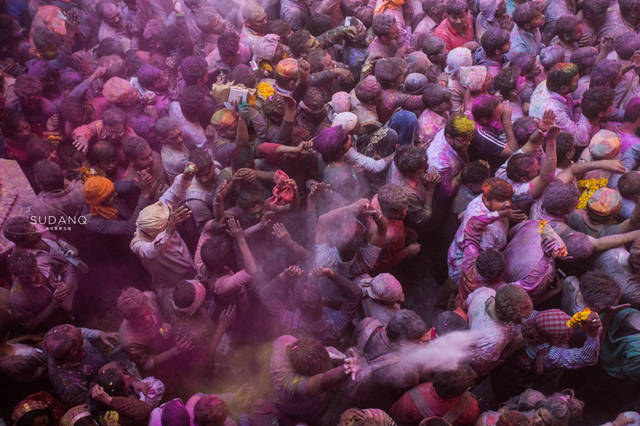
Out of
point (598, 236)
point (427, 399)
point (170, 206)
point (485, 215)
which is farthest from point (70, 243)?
point (598, 236)

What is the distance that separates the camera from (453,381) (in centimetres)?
315

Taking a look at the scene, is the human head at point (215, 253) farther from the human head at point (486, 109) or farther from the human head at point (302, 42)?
the human head at point (302, 42)

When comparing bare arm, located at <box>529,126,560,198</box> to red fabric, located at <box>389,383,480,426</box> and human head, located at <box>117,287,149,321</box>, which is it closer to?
red fabric, located at <box>389,383,480,426</box>

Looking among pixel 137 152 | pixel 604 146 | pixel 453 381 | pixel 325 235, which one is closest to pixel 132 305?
pixel 325 235

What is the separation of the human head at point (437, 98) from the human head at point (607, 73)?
1819 millimetres

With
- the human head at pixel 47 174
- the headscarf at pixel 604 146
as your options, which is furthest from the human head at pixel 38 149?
the headscarf at pixel 604 146

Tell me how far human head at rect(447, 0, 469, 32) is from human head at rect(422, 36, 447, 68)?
66 cm

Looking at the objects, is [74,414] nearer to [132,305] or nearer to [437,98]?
[132,305]

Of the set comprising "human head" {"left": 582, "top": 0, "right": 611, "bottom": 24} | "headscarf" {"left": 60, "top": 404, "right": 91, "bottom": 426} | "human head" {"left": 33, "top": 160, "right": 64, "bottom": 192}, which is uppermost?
"human head" {"left": 582, "top": 0, "right": 611, "bottom": 24}

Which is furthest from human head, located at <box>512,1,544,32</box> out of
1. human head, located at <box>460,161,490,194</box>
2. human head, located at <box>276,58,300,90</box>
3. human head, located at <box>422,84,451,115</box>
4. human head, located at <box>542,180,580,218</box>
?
human head, located at <box>276,58,300,90</box>

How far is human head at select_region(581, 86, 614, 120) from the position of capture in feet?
16.6

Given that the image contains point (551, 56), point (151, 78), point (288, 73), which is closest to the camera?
point (288, 73)

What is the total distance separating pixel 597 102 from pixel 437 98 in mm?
1715

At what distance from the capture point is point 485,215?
4.16 metres
